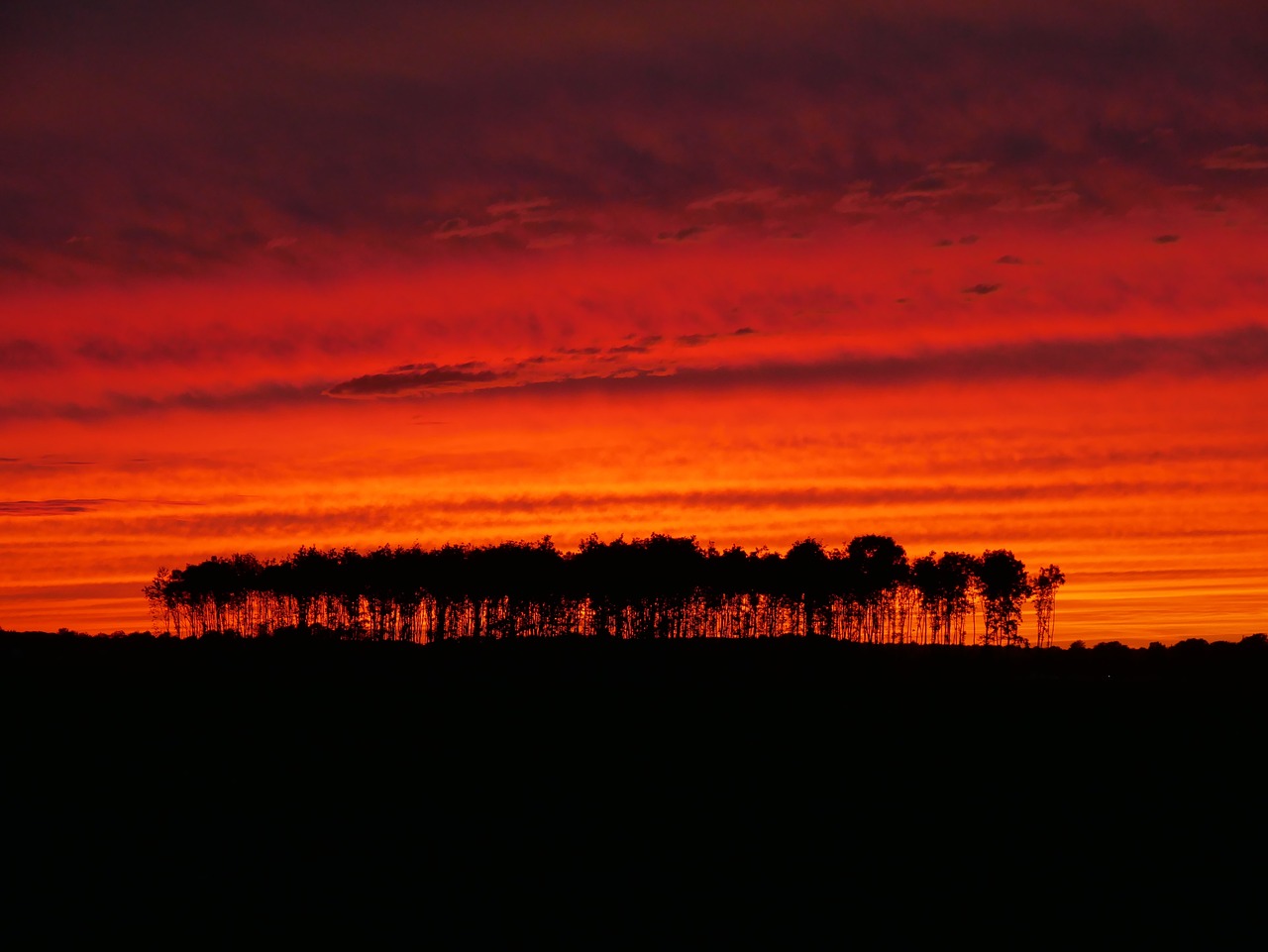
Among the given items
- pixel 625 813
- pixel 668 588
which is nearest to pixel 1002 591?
pixel 668 588

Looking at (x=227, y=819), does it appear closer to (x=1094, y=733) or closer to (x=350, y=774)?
(x=350, y=774)

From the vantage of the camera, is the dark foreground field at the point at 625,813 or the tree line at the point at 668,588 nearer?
the dark foreground field at the point at 625,813

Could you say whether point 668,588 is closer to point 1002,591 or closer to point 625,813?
point 1002,591

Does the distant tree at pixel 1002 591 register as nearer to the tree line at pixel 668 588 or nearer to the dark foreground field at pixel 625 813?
the tree line at pixel 668 588

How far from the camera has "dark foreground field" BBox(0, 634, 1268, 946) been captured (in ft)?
75.6

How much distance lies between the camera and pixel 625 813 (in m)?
30.6

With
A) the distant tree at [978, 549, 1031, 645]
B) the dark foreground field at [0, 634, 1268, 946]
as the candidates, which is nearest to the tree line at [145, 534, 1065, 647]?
the distant tree at [978, 549, 1031, 645]

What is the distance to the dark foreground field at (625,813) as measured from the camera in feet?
75.6

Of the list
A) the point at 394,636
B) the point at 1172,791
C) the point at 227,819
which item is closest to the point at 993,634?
the point at 394,636

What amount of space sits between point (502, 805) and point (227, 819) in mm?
6919

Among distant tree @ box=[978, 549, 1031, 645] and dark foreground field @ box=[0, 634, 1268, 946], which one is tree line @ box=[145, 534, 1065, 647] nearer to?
distant tree @ box=[978, 549, 1031, 645]

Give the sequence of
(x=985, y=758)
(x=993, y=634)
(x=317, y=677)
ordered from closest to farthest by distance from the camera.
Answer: (x=985, y=758) < (x=317, y=677) < (x=993, y=634)

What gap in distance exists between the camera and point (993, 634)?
189 metres

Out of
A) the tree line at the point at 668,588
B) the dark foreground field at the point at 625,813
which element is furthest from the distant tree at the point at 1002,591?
the dark foreground field at the point at 625,813
